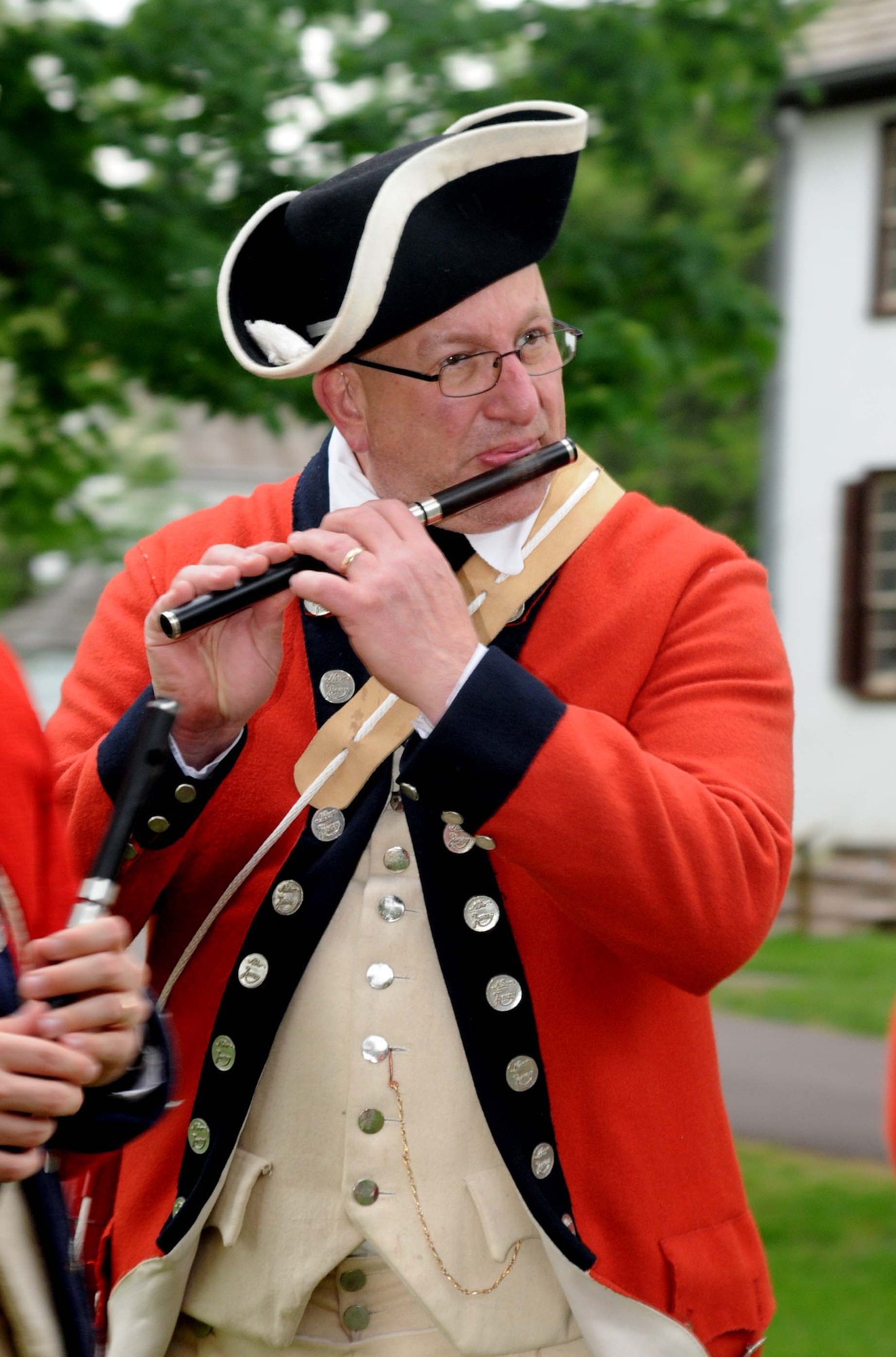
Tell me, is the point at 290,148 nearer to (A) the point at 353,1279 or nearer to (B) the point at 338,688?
(B) the point at 338,688

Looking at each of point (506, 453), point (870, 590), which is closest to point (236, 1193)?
point (506, 453)

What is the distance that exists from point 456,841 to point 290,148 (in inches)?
139

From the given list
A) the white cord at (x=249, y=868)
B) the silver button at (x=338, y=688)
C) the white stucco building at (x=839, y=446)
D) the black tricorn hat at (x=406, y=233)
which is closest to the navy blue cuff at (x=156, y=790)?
the white cord at (x=249, y=868)

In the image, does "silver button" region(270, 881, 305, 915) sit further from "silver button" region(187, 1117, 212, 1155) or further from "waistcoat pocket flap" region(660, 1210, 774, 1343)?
"waistcoat pocket flap" region(660, 1210, 774, 1343)

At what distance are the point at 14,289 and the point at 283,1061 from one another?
369cm

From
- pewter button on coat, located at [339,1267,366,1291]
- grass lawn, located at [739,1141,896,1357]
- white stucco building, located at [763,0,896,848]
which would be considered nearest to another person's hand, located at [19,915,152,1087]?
pewter button on coat, located at [339,1267,366,1291]

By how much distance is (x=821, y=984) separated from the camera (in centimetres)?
951

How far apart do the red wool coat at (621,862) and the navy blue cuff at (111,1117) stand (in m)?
0.23

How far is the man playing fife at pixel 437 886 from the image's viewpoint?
2080 millimetres

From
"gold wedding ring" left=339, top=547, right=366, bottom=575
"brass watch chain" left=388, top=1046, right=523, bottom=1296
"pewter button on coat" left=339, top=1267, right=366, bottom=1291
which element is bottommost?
"pewter button on coat" left=339, top=1267, right=366, bottom=1291

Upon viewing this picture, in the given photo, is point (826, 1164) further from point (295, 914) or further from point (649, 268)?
point (295, 914)

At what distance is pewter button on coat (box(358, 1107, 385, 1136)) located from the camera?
2178 mm

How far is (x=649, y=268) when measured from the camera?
5.55 m

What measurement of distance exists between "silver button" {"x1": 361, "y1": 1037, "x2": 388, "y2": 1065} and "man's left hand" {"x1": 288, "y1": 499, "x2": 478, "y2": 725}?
472mm
